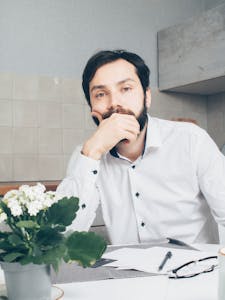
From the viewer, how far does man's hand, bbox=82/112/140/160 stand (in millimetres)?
1512

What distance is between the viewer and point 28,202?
69 cm

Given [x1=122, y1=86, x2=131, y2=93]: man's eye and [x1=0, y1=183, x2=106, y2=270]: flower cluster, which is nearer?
[x1=0, y1=183, x2=106, y2=270]: flower cluster

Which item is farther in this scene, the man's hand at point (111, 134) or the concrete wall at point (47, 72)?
the concrete wall at point (47, 72)

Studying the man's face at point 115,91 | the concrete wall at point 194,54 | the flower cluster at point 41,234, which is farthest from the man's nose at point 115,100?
the concrete wall at point 194,54

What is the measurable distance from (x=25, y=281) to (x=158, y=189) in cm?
95

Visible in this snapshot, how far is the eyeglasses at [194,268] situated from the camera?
92cm

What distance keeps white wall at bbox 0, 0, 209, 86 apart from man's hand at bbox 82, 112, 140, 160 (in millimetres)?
1719

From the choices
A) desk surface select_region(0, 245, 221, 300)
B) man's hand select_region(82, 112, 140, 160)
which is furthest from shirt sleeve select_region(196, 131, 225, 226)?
desk surface select_region(0, 245, 221, 300)

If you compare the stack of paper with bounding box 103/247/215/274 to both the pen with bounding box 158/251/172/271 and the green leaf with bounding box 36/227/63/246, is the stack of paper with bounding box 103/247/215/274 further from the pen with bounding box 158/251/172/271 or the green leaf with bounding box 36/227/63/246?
the green leaf with bounding box 36/227/63/246

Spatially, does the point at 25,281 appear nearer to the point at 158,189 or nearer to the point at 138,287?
the point at 138,287

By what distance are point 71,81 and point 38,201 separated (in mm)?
2680

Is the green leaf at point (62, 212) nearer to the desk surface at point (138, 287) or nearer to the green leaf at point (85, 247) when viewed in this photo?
the green leaf at point (85, 247)

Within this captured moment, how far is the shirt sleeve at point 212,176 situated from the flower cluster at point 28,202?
87 centimetres

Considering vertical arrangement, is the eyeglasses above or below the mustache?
below
